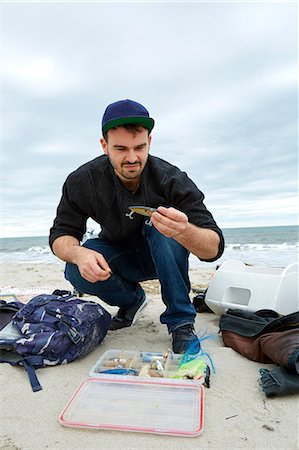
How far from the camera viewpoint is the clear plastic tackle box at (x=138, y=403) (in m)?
1.56

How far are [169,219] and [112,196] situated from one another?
0.83 metres

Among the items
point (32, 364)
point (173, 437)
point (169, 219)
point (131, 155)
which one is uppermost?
point (131, 155)

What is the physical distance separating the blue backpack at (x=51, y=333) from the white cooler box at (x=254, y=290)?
1.02 meters

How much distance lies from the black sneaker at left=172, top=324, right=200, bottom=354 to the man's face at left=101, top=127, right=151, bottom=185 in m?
1.09

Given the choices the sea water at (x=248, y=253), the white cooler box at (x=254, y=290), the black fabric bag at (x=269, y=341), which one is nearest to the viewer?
the black fabric bag at (x=269, y=341)

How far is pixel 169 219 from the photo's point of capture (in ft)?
6.24

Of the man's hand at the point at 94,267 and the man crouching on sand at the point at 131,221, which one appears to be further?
the man crouching on sand at the point at 131,221

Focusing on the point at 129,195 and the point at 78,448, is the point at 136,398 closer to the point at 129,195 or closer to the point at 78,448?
the point at 78,448

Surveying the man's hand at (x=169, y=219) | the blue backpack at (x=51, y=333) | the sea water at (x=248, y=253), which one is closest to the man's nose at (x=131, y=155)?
the man's hand at (x=169, y=219)

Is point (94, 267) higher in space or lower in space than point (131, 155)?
lower

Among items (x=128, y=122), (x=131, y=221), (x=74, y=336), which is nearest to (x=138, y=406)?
(x=74, y=336)

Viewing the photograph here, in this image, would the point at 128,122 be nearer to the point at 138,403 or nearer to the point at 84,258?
the point at 84,258

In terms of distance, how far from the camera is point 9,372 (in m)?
2.16

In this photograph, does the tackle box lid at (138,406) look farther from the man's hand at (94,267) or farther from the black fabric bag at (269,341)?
the man's hand at (94,267)
